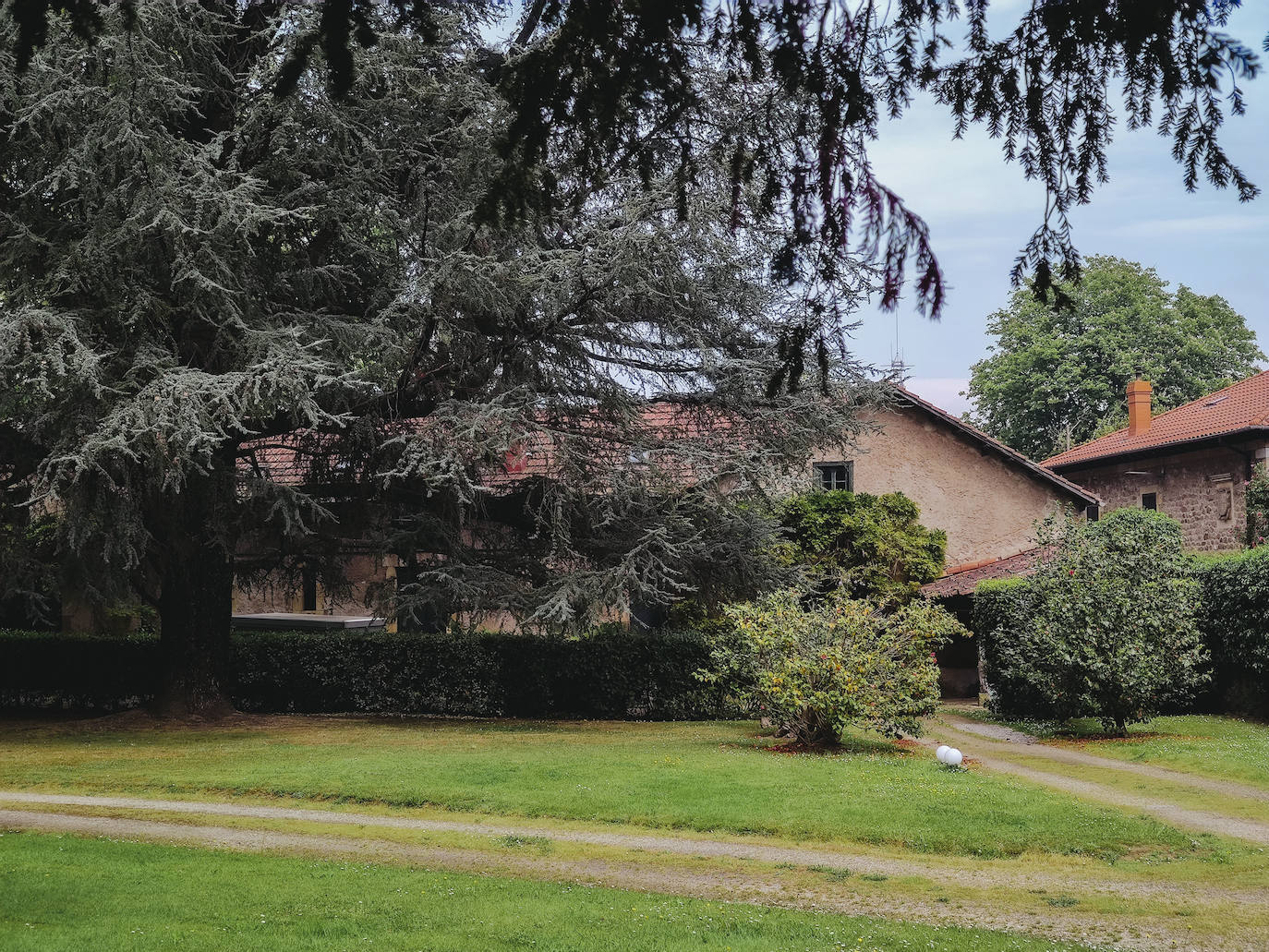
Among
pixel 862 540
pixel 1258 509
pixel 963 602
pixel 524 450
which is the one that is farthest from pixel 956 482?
pixel 524 450

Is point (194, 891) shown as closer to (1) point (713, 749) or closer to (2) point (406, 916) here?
(2) point (406, 916)

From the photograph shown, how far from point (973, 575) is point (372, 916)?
21895mm

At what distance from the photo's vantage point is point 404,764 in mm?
13914

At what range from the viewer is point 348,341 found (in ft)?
55.4

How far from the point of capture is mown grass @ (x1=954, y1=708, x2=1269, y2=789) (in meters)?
14.1

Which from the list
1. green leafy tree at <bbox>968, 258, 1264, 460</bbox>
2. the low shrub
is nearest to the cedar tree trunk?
the low shrub

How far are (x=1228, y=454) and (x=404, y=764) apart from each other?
23.8 metres

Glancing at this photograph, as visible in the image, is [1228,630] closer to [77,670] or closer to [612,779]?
[612,779]

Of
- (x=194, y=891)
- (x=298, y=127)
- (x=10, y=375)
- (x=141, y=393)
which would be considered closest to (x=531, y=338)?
(x=298, y=127)

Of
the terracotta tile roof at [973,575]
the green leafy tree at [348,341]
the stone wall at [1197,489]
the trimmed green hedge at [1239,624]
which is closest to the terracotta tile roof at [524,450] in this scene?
the green leafy tree at [348,341]

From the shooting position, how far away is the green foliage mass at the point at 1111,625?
672 inches

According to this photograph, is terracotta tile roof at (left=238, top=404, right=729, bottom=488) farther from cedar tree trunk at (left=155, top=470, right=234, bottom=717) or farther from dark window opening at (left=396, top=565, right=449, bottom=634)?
dark window opening at (left=396, top=565, right=449, bottom=634)

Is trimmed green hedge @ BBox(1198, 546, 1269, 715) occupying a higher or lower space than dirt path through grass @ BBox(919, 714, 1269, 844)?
higher

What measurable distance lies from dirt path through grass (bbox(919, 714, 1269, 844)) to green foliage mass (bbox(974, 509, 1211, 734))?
1130 mm
